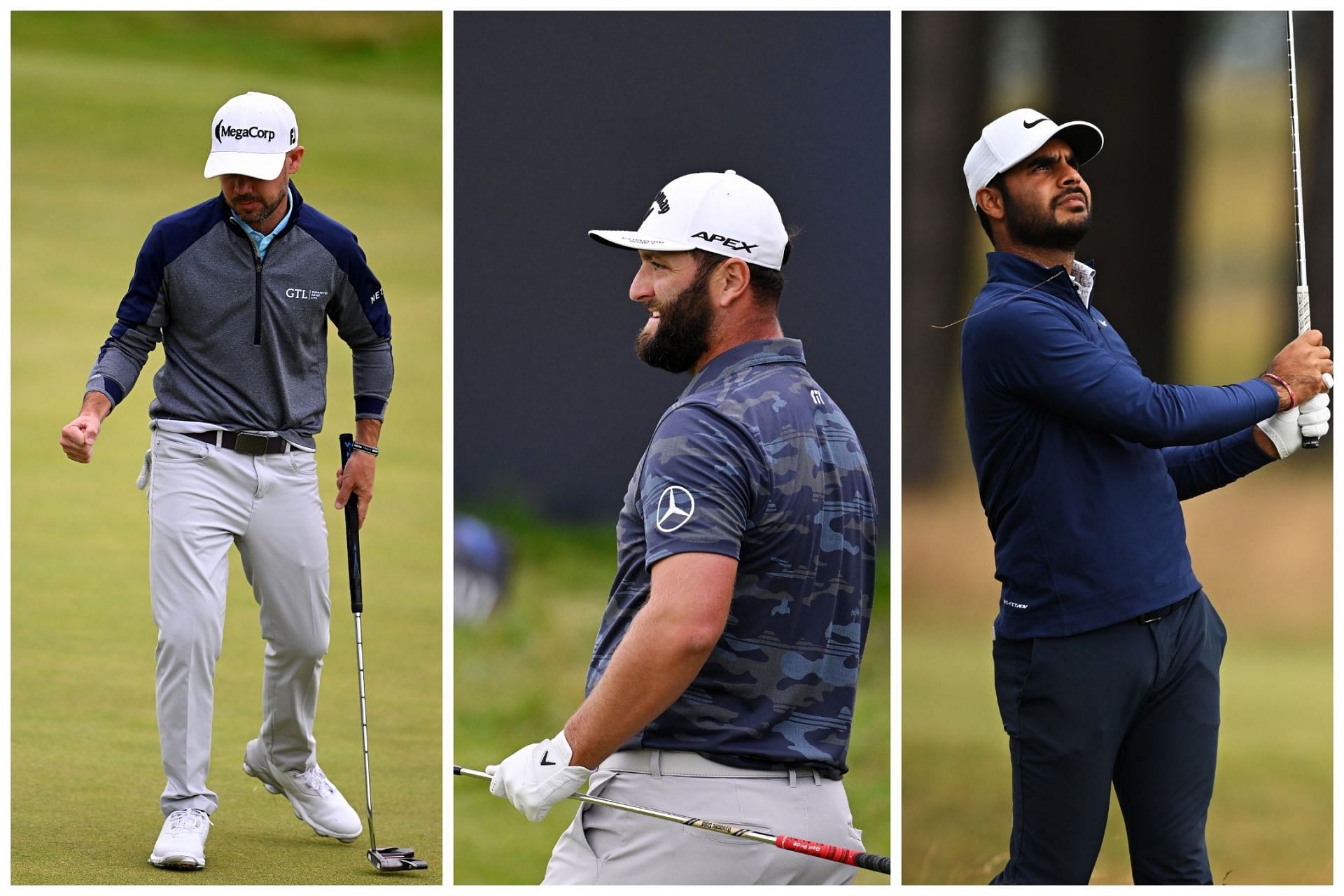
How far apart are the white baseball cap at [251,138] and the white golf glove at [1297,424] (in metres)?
1.81

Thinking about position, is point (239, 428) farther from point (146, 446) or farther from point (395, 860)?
point (146, 446)

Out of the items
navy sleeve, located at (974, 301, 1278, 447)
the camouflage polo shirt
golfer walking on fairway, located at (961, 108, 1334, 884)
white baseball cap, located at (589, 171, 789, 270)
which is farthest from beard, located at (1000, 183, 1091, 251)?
the camouflage polo shirt

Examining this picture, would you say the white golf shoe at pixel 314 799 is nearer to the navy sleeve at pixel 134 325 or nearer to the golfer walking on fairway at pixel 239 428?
the golfer walking on fairway at pixel 239 428

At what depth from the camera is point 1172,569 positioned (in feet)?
8.37

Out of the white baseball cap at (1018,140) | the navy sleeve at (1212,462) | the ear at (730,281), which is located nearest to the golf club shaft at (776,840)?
the ear at (730,281)

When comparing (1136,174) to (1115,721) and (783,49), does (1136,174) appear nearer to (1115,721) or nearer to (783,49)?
(783,49)

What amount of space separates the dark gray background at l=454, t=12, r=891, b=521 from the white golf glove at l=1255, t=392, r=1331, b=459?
102cm

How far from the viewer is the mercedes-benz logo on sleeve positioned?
2.07m

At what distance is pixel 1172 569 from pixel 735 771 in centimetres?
78

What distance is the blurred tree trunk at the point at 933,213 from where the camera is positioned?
347 centimetres

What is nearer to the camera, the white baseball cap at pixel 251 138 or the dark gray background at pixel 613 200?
the white baseball cap at pixel 251 138

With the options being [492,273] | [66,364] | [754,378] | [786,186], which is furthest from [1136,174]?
[66,364]

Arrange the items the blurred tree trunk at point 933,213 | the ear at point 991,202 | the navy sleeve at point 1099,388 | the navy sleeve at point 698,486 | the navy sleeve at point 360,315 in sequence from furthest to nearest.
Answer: the blurred tree trunk at point 933,213, the navy sleeve at point 360,315, the ear at point 991,202, the navy sleeve at point 1099,388, the navy sleeve at point 698,486

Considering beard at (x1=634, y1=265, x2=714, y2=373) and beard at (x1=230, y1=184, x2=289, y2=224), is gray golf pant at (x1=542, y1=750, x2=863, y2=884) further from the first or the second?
beard at (x1=230, y1=184, x2=289, y2=224)
